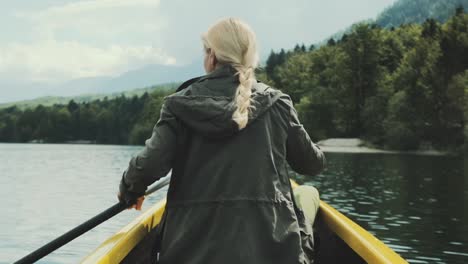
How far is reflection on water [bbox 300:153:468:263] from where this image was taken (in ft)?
36.1

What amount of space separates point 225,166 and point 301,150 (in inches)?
20.2

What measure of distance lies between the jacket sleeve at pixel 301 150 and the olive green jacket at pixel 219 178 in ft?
0.54

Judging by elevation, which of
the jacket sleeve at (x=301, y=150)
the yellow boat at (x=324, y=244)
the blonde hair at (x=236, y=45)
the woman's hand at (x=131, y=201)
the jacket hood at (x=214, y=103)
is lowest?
the yellow boat at (x=324, y=244)

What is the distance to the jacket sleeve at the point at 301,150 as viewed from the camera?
9.45 ft

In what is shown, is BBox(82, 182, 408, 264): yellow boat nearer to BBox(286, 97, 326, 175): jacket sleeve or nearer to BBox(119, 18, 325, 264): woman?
BBox(286, 97, 326, 175): jacket sleeve

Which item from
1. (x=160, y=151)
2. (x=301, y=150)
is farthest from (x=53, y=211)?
(x=160, y=151)

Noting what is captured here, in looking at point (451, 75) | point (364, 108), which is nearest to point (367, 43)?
point (364, 108)

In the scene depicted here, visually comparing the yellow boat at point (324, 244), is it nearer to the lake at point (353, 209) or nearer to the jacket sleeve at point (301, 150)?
the jacket sleeve at point (301, 150)

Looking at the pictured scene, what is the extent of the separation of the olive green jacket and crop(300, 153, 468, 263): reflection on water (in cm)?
783

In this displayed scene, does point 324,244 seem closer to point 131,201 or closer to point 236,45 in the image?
point 131,201

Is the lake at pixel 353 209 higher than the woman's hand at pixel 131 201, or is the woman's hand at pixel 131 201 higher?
the woman's hand at pixel 131 201


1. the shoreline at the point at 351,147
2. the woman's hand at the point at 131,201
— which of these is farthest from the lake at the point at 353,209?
the shoreline at the point at 351,147

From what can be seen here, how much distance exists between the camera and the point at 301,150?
297 cm

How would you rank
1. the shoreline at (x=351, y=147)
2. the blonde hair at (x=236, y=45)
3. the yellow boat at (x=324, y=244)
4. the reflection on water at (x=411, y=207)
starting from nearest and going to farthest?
the blonde hair at (x=236, y=45)
the yellow boat at (x=324, y=244)
the reflection on water at (x=411, y=207)
the shoreline at (x=351, y=147)
